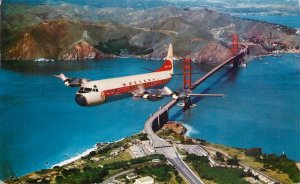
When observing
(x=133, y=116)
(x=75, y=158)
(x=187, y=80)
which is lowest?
(x=75, y=158)

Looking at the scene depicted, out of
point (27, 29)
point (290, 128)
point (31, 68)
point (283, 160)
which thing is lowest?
point (283, 160)

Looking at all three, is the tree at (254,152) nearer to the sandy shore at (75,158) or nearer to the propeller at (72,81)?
the sandy shore at (75,158)

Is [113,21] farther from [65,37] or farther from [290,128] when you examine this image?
[290,128]

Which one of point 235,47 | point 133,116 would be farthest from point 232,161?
point 235,47

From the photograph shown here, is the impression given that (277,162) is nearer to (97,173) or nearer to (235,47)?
(235,47)

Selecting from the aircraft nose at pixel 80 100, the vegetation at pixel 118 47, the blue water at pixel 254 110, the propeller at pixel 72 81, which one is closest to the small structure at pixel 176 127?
the blue water at pixel 254 110

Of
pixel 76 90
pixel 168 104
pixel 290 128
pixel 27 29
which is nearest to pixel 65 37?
pixel 27 29
